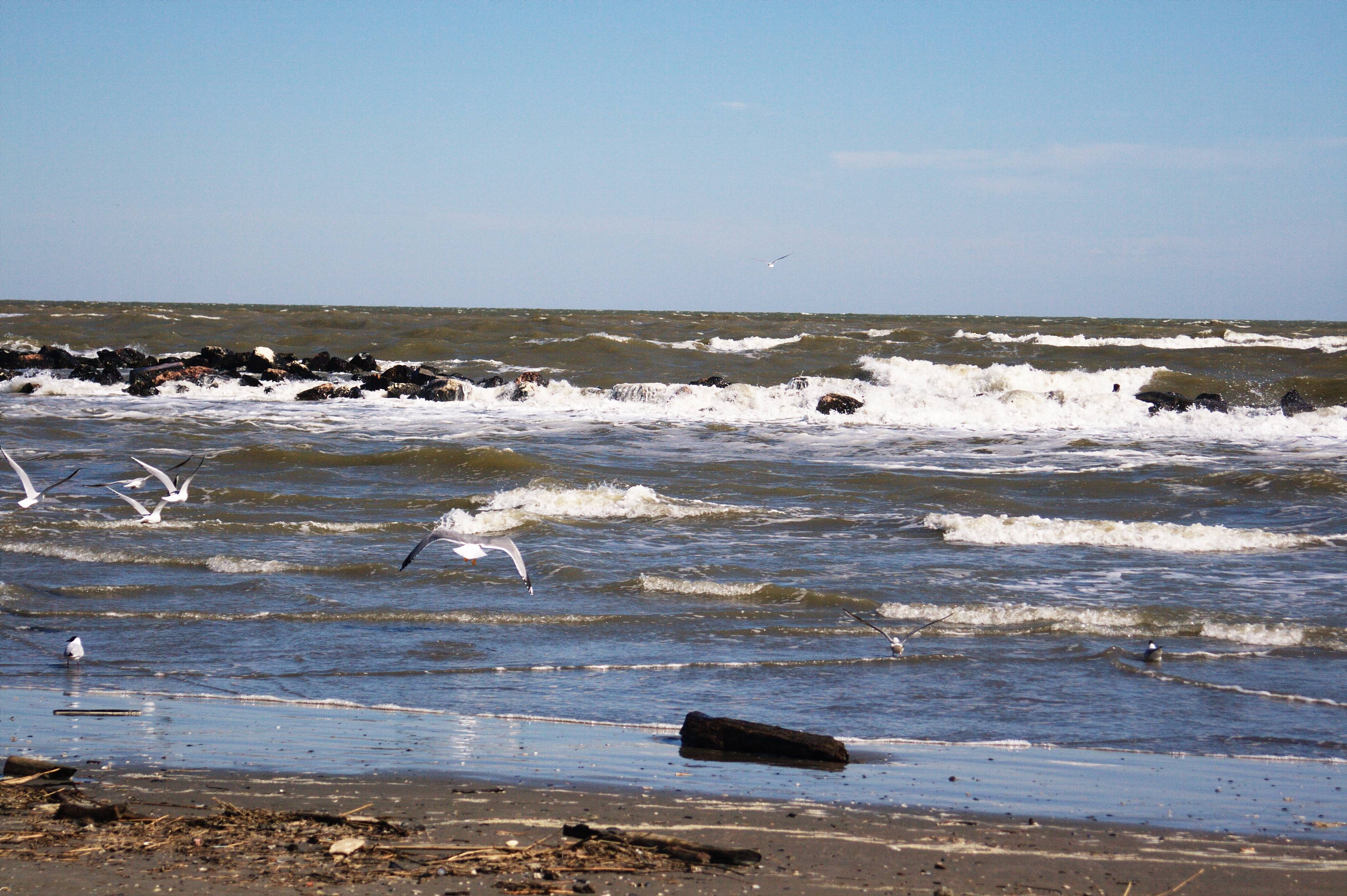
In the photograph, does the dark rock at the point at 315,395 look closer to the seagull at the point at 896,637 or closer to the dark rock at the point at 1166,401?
the dark rock at the point at 1166,401

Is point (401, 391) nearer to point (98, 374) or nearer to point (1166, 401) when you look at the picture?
point (98, 374)

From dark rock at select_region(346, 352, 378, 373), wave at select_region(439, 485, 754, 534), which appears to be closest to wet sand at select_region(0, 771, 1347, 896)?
wave at select_region(439, 485, 754, 534)

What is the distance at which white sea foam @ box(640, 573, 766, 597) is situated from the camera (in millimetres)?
9258

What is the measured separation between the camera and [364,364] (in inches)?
1187

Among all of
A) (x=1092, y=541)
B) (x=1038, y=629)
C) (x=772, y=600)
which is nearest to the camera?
(x=1038, y=629)

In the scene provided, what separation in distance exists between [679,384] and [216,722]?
20806 mm

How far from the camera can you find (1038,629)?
322 inches

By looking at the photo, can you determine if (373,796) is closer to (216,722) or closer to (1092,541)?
(216,722)

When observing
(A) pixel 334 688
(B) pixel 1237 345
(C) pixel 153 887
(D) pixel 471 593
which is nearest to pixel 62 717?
(A) pixel 334 688

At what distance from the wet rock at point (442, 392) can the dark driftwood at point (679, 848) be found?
22.3m

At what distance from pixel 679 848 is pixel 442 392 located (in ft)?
74.5

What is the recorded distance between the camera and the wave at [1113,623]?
7.91 meters

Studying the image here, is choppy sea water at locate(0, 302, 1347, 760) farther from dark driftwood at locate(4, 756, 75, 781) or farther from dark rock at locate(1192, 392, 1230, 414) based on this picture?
dark driftwood at locate(4, 756, 75, 781)

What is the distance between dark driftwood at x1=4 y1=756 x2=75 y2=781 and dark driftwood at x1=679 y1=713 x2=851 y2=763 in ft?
8.60
